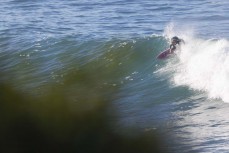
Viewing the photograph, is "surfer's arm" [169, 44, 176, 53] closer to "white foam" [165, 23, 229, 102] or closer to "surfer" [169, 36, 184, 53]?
"surfer" [169, 36, 184, 53]

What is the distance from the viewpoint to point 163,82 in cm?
1908

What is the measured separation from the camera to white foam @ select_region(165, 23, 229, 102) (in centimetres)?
1716

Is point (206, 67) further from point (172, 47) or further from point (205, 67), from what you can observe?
point (172, 47)

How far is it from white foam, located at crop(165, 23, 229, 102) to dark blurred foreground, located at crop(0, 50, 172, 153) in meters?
2.12

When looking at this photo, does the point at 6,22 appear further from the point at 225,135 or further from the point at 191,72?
the point at 225,135

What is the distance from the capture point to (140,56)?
22141 mm

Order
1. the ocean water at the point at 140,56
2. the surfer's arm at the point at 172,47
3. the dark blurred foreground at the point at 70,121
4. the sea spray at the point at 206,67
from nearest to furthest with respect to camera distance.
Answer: the dark blurred foreground at the point at 70,121
the ocean water at the point at 140,56
the sea spray at the point at 206,67
the surfer's arm at the point at 172,47

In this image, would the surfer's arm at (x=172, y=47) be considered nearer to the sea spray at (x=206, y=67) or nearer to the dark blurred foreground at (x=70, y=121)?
the sea spray at (x=206, y=67)

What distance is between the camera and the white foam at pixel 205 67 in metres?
17.2

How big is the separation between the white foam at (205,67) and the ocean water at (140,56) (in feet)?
0.11

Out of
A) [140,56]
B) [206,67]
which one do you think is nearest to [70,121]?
[206,67]

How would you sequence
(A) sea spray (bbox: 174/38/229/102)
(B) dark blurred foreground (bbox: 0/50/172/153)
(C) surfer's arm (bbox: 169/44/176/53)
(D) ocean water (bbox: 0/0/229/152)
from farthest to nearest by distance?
(C) surfer's arm (bbox: 169/44/176/53) → (A) sea spray (bbox: 174/38/229/102) → (D) ocean water (bbox: 0/0/229/152) → (B) dark blurred foreground (bbox: 0/50/172/153)

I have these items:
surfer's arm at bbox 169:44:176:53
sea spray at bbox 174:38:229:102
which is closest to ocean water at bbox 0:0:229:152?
sea spray at bbox 174:38:229:102

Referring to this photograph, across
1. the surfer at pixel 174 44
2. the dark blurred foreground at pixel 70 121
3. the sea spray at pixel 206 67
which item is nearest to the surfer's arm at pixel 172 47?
the surfer at pixel 174 44
